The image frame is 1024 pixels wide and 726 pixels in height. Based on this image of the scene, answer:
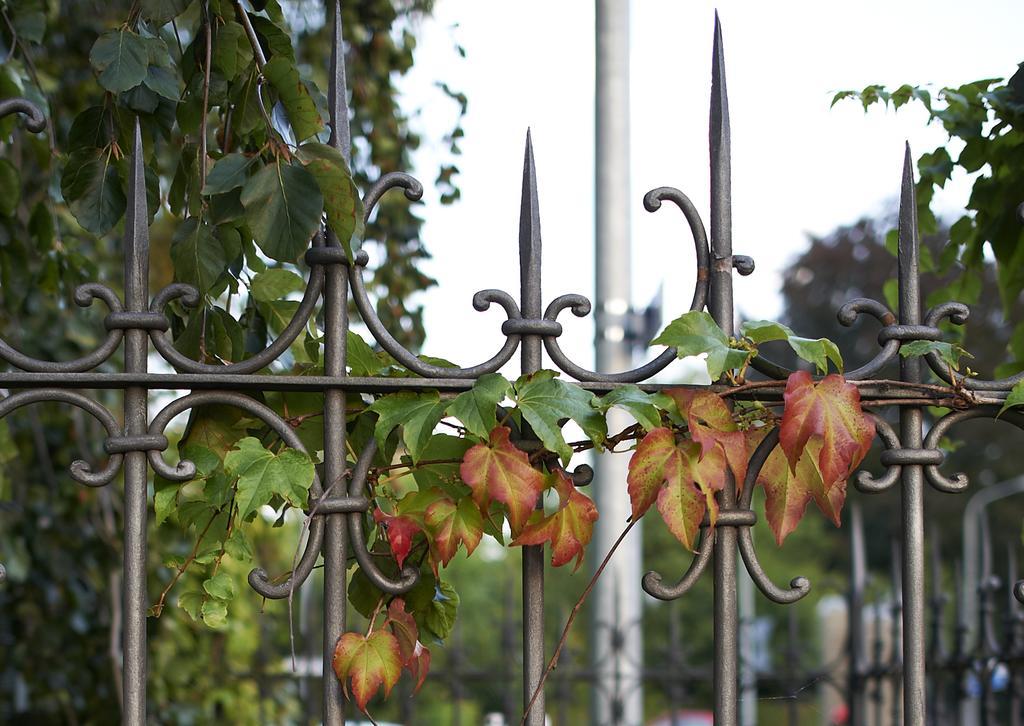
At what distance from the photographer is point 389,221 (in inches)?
128

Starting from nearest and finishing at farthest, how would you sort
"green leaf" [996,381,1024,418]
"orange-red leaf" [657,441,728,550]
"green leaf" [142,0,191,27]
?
"orange-red leaf" [657,441,728,550], "green leaf" [996,381,1024,418], "green leaf" [142,0,191,27]

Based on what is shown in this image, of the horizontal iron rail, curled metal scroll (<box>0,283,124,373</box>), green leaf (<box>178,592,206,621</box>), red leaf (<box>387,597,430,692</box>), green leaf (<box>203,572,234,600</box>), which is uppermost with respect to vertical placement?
curled metal scroll (<box>0,283,124,373</box>)

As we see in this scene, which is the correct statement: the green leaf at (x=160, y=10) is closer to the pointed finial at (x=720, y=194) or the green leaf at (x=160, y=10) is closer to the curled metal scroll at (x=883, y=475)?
the pointed finial at (x=720, y=194)

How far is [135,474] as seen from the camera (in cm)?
135

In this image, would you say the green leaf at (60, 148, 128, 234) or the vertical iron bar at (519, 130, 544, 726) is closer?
the vertical iron bar at (519, 130, 544, 726)

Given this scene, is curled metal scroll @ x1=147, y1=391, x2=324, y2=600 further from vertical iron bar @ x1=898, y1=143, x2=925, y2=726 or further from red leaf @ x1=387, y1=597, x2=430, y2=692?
vertical iron bar @ x1=898, y1=143, x2=925, y2=726

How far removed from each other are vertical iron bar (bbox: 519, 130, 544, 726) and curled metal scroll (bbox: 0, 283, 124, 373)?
503mm

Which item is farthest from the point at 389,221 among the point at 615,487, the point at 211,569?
the point at 211,569

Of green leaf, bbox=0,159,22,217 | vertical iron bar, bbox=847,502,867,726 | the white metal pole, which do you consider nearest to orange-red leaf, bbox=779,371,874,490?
green leaf, bbox=0,159,22,217

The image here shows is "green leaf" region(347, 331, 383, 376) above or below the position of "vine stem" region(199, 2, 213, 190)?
below

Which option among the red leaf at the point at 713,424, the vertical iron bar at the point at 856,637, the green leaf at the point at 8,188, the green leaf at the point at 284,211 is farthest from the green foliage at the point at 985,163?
the vertical iron bar at the point at 856,637

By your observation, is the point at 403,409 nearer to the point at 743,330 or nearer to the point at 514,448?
the point at 514,448

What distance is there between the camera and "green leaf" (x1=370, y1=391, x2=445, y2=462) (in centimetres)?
129

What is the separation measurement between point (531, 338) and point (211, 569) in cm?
52
